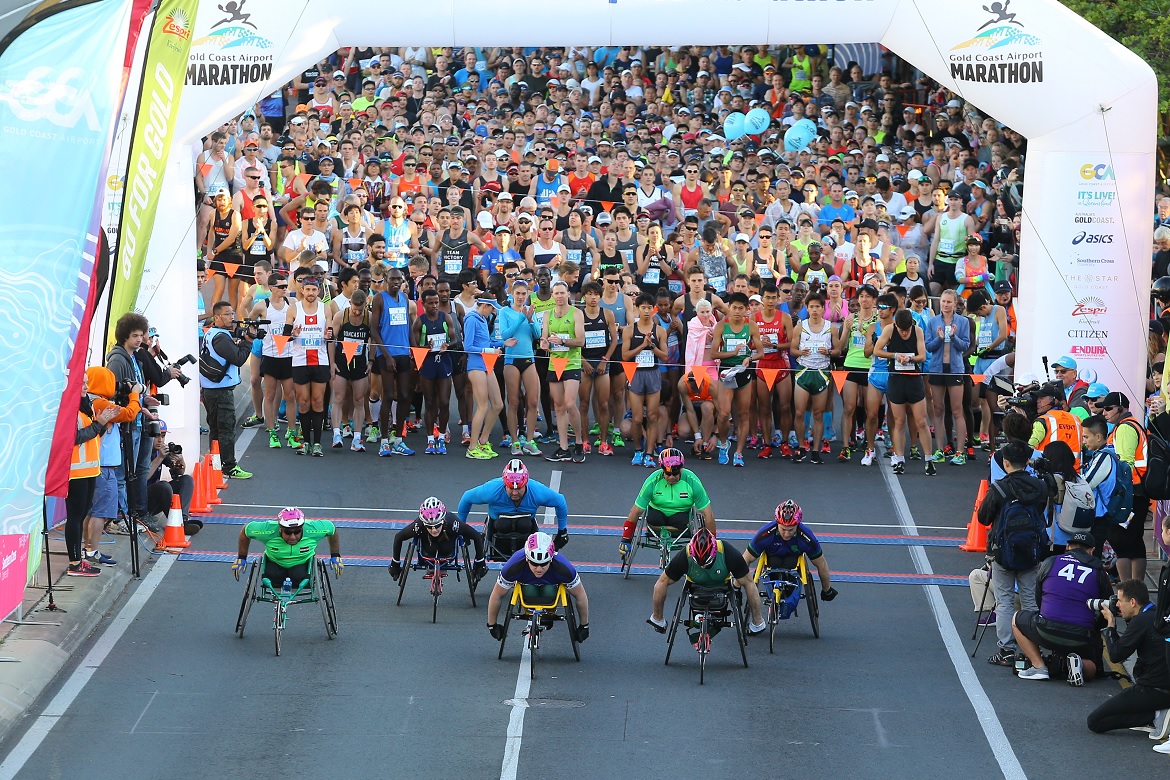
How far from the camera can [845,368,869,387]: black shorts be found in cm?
2045

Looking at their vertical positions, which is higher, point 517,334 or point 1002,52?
point 1002,52

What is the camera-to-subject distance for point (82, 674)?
1346 cm

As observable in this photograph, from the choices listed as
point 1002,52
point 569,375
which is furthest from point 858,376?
point 1002,52

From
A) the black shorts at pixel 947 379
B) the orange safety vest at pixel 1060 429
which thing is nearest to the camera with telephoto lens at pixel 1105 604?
the orange safety vest at pixel 1060 429

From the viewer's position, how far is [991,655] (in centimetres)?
1462

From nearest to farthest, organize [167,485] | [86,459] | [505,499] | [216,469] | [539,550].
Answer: [539,550], [86,459], [505,499], [167,485], [216,469]

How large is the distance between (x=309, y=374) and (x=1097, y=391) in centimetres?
891

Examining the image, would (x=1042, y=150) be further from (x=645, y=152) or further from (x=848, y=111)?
(x=848, y=111)

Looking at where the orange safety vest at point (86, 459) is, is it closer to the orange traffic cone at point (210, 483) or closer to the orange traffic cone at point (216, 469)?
the orange traffic cone at point (210, 483)

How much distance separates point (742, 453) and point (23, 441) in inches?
400

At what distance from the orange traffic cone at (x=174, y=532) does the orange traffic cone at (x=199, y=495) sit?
1.04m

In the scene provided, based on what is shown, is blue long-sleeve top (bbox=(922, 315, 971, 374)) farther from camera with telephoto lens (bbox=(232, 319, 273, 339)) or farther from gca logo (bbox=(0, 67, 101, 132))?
gca logo (bbox=(0, 67, 101, 132))

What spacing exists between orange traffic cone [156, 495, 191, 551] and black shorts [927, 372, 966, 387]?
9149 mm

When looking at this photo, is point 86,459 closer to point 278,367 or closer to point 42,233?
point 42,233
